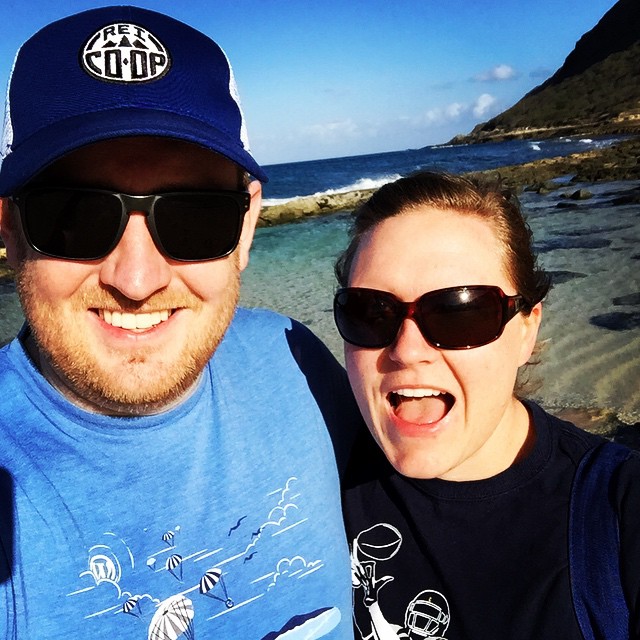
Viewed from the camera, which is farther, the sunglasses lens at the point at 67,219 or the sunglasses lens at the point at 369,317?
the sunglasses lens at the point at 369,317

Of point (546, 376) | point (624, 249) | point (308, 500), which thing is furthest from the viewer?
point (624, 249)

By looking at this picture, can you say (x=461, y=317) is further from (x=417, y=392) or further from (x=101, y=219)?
(x=101, y=219)

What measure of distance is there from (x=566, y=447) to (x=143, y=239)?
1.43m

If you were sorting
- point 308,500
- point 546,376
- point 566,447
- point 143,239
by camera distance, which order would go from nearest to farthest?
point 143,239 < point 566,447 < point 308,500 < point 546,376

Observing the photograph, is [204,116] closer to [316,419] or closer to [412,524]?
[316,419]

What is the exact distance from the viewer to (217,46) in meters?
1.81

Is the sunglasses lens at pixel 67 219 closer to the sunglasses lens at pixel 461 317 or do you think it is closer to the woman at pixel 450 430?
the woman at pixel 450 430

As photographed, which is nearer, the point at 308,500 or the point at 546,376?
the point at 308,500

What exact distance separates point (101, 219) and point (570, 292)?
28.8ft

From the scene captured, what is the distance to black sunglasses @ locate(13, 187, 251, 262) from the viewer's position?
Answer: 5.08 ft

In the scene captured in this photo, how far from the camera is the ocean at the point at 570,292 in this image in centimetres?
595

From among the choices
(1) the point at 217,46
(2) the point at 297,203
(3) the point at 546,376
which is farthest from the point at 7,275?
(1) the point at 217,46

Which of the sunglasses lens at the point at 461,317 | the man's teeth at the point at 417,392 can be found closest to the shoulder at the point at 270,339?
the man's teeth at the point at 417,392

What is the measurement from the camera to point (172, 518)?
1631mm
